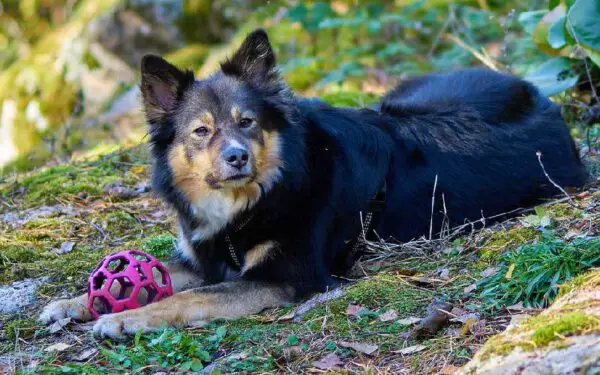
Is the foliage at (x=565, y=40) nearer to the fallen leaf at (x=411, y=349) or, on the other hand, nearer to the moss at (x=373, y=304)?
the moss at (x=373, y=304)

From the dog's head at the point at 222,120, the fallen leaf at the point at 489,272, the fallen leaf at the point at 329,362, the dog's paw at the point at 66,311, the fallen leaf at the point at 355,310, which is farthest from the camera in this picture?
the dog's head at the point at 222,120

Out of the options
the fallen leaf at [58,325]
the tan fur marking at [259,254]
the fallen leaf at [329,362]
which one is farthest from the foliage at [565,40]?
the fallen leaf at [58,325]

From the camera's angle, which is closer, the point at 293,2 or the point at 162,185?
the point at 162,185

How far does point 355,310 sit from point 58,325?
62.6 inches

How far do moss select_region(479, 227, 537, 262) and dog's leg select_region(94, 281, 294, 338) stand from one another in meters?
1.11

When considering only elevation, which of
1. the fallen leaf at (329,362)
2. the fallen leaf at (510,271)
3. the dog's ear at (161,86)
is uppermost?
the dog's ear at (161,86)

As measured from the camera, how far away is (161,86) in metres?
4.76

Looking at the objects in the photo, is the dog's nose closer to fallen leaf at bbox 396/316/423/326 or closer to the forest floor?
the forest floor

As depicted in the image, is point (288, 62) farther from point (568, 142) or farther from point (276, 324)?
point (276, 324)

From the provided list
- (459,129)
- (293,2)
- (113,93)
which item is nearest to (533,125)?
(459,129)

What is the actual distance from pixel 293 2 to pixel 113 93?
3.16 m

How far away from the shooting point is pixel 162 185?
480 cm

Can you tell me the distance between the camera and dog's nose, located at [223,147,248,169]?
4398mm

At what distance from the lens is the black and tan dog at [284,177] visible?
445 cm
